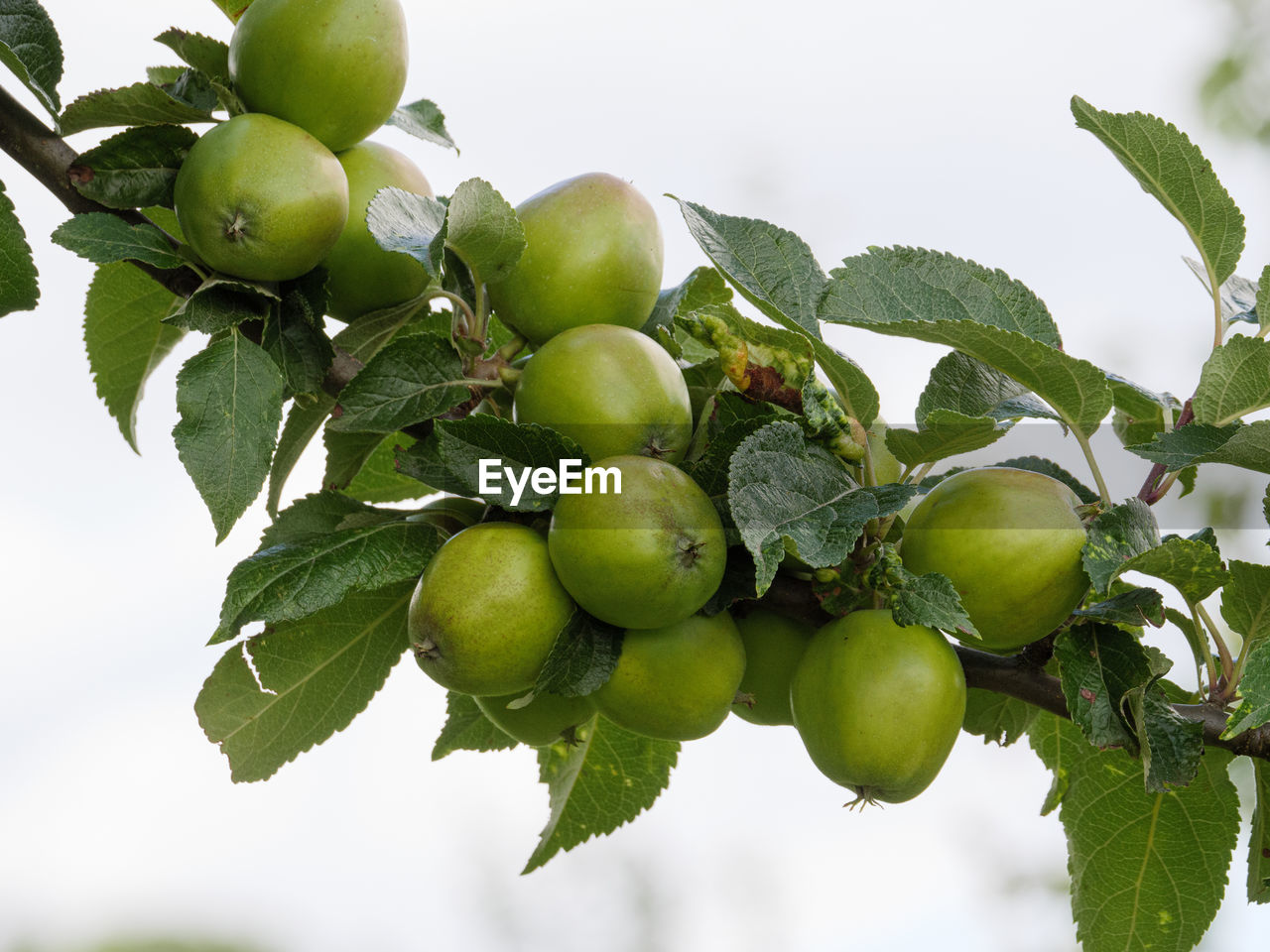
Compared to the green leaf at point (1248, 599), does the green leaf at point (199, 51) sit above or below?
above

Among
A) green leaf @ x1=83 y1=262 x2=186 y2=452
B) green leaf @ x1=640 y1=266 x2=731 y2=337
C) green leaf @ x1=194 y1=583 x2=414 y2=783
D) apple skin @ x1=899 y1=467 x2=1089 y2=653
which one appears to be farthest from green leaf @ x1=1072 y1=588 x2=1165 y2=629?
green leaf @ x1=83 y1=262 x2=186 y2=452

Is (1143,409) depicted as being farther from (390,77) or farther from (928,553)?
(390,77)

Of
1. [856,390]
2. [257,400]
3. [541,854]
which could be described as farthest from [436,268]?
[541,854]

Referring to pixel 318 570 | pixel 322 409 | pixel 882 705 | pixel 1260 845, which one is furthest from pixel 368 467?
pixel 1260 845

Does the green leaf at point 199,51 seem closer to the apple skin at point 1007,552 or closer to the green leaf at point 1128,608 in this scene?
the apple skin at point 1007,552

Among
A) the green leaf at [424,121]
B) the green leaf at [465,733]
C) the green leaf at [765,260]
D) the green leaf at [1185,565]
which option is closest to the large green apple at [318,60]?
the green leaf at [424,121]

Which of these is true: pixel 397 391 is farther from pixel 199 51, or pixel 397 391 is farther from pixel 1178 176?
pixel 1178 176
